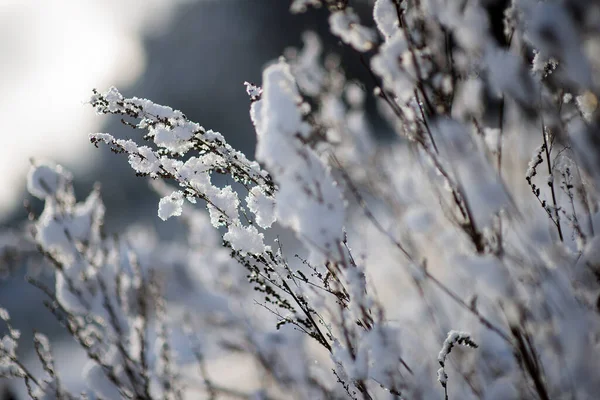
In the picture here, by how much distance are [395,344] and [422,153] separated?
556 mm

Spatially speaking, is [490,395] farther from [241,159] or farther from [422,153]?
[241,159]

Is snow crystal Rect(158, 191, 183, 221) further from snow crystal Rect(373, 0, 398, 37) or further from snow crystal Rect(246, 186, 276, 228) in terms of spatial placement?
snow crystal Rect(373, 0, 398, 37)

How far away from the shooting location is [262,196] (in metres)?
1.28

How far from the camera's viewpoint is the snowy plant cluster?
0.80 meters

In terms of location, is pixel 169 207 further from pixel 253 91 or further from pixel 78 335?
pixel 78 335

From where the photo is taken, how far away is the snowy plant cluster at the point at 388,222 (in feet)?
2.64

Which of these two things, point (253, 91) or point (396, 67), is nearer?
point (396, 67)

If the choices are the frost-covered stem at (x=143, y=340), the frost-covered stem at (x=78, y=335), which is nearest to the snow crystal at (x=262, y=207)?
the frost-covered stem at (x=143, y=340)

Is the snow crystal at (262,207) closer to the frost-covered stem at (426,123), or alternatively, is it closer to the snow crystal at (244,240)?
the snow crystal at (244,240)

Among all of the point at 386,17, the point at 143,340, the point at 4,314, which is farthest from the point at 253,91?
the point at 4,314

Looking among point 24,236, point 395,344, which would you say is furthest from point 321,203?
point 24,236

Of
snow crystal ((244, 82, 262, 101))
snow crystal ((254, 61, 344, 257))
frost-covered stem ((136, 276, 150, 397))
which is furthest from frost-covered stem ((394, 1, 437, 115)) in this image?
frost-covered stem ((136, 276, 150, 397))

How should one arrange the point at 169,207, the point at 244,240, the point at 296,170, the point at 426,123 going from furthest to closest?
the point at 169,207, the point at 244,240, the point at 426,123, the point at 296,170

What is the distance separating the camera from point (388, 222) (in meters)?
2.04
